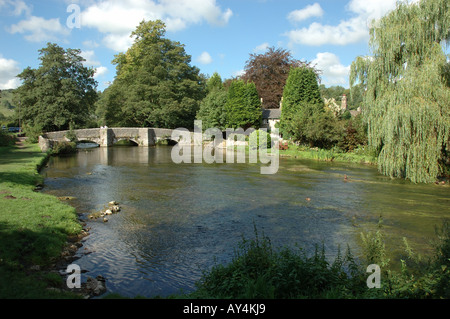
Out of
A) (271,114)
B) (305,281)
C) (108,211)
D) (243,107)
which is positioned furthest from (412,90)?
(271,114)

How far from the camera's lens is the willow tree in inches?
701

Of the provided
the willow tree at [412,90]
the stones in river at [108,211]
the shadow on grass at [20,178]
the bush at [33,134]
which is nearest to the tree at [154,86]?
the bush at [33,134]

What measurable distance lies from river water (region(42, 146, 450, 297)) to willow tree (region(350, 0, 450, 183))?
5.94 ft

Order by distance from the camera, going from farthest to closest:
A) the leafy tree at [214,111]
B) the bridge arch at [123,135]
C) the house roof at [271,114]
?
the house roof at [271,114], the leafy tree at [214,111], the bridge arch at [123,135]

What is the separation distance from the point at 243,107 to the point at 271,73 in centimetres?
1663

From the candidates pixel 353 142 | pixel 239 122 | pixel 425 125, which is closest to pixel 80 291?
pixel 425 125

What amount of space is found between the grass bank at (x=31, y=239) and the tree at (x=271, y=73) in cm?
4837

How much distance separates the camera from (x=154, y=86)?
49938mm

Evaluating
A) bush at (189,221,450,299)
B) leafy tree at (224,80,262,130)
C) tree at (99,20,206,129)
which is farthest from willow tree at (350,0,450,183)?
tree at (99,20,206,129)

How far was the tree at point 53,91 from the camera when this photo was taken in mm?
41781

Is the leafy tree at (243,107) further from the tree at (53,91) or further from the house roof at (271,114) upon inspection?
the tree at (53,91)

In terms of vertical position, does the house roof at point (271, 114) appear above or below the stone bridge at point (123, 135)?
above

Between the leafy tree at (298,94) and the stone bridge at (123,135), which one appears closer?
the leafy tree at (298,94)
